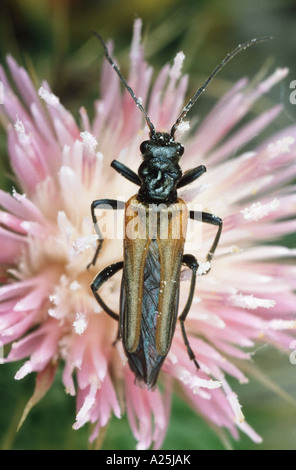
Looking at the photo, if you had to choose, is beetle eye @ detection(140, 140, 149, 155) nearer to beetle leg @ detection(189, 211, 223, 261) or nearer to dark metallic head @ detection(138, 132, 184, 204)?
dark metallic head @ detection(138, 132, 184, 204)

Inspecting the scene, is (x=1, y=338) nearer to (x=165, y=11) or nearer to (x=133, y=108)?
(x=133, y=108)

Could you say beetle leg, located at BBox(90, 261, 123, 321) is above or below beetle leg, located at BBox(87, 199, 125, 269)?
below

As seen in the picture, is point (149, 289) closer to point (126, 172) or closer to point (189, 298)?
point (189, 298)

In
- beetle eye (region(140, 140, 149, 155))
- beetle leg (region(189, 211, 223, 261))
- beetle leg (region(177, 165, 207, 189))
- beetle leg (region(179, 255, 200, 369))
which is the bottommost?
beetle leg (region(179, 255, 200, 369))

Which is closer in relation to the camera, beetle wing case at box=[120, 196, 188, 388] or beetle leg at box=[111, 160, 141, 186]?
beetle wing case at box=[120, 196, 188, 388]

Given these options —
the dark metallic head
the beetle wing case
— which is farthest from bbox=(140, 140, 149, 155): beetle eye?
the beetle wing case

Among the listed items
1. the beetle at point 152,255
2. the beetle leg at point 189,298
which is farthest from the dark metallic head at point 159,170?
the beetle leg at point 189,298

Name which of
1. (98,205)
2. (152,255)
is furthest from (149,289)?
(98,205)
